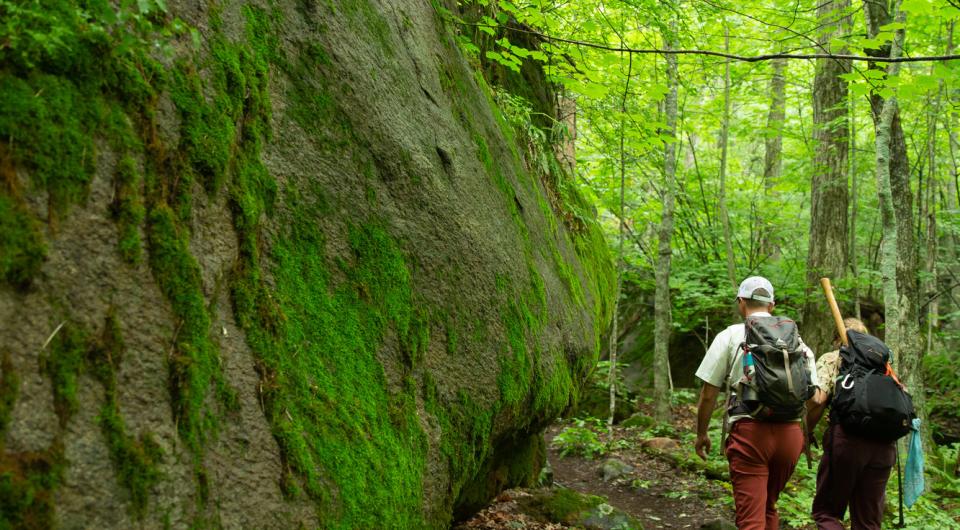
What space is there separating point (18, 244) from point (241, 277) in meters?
0.87

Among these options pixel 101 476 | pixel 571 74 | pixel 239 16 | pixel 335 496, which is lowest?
pixel 335 496

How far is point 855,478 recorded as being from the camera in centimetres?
548

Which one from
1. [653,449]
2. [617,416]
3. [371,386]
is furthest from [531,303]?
[617,416]

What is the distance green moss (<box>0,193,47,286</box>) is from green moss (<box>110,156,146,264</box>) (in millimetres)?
277

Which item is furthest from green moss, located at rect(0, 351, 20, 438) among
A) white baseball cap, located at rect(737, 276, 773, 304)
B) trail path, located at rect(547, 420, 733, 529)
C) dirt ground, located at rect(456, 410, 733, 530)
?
trail path, located at rect(547, 420, 733, 529)

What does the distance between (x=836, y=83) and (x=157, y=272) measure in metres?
13.8

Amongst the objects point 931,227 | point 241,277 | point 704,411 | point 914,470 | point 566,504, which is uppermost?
point 931,227

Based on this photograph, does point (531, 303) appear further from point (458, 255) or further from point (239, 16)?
point (239, 16)

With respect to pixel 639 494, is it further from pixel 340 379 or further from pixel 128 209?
pixel 128 209

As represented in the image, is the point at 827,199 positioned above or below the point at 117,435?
above

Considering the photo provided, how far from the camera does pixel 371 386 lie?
3068 millimetres

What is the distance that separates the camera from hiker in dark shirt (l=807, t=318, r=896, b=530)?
5.42 meters

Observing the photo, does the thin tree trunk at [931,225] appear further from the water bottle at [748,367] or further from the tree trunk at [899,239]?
the water bottle at [748,367]

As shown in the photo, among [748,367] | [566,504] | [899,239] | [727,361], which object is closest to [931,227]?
[899,239]
